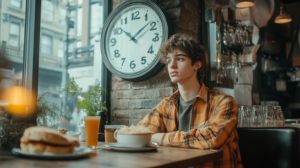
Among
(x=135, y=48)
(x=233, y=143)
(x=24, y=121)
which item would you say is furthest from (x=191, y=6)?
(x=24, y=121)

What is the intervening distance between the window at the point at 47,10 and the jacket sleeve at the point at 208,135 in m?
1.40

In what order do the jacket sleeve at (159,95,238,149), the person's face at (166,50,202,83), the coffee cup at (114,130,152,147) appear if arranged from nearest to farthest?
the coffee cup at (114,130,152,147) → the jacket sleeve at (159,95,238,149) → the person's face at (166,50,202,83)

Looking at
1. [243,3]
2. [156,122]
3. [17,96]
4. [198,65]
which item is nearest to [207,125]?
[156,122]

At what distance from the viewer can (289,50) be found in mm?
5105

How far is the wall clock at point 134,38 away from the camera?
225 centimetres

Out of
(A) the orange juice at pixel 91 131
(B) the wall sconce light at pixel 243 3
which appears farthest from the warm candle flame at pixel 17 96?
(B) the wall sconce light at pixel 243 3

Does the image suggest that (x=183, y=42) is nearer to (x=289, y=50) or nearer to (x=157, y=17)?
(x=157, y=17)

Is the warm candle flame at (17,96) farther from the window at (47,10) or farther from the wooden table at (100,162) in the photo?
the wooden table at (100,162)

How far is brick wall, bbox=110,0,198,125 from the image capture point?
226 centimetres

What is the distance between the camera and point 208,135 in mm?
1404

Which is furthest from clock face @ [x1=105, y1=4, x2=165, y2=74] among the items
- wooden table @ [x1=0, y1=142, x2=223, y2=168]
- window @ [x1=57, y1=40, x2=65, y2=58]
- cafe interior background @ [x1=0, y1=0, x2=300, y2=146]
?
wooden table @ [x1=0, y1=142, x2=223, y2=168]

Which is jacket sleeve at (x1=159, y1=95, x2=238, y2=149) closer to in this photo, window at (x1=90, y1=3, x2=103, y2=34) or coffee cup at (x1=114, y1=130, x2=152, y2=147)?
coffee cup at (x1=114, y1=130, x2=152, y2=147)

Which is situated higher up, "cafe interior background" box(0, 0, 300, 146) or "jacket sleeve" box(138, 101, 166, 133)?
"cafe interior background" box(0, 0, 300, 146)

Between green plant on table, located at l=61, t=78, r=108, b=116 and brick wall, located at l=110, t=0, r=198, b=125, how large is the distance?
6.9 inches
